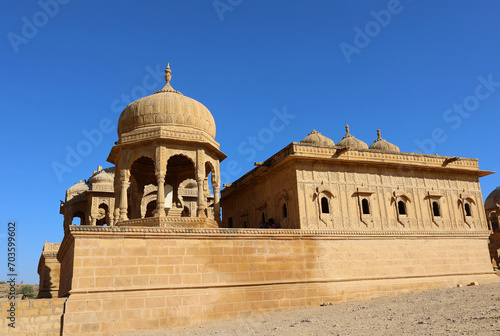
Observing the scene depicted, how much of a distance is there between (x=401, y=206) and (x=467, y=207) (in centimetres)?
396

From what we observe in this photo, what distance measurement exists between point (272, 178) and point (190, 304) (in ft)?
23.9

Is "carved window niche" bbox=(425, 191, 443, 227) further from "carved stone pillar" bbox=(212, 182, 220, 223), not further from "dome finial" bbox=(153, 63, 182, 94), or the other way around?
"dome finial" bbox=(153, 63, 182, 94)

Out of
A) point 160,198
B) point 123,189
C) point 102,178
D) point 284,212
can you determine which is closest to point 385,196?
point 284,212

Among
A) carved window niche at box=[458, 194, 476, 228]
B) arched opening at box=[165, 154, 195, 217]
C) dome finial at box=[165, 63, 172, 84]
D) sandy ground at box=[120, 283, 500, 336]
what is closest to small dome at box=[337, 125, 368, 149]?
carved window niche at box=[458, 194, 476, 228]

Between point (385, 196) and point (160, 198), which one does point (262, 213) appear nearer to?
point (385, 196)

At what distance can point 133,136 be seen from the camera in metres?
16.9

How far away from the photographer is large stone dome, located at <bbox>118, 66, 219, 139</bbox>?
1733 cm

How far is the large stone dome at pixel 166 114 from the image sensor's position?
56.9ft

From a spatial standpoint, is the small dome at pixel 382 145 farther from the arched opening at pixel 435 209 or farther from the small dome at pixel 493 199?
the small dome at pixel 493 199

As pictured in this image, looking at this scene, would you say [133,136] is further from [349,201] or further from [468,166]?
[468,166]

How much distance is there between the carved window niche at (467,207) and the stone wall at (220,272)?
3.42m

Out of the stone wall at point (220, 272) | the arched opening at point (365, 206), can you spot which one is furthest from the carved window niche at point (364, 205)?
the stone wall at point (220, 272)

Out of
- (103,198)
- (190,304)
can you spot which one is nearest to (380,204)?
(190,304)

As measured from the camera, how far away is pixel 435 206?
19562 mm
